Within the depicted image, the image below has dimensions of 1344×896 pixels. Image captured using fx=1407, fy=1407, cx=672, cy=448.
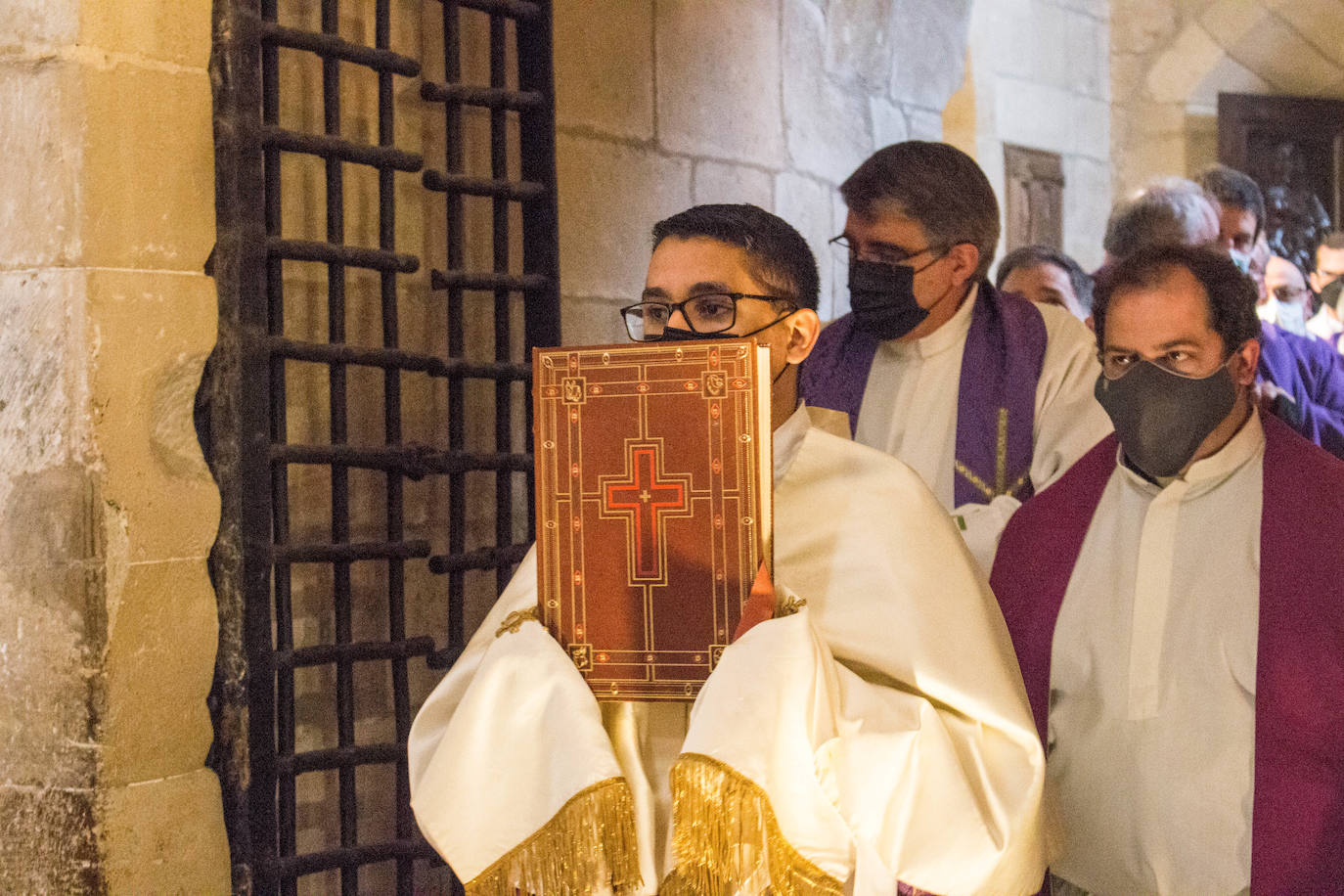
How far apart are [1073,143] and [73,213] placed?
6.62 metres

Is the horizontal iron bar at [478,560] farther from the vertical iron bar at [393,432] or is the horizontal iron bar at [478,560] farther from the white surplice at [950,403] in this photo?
the white surplice at [950,403]

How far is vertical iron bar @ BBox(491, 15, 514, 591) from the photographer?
11.7 ft

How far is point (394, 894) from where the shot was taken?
3.46m

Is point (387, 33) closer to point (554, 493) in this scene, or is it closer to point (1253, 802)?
point (554, 493)

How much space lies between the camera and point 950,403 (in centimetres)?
320

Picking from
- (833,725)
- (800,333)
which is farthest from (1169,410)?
(833,725)

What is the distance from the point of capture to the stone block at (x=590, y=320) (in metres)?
3.92

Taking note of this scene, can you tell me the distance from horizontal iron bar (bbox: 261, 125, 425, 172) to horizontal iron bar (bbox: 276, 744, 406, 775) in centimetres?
134

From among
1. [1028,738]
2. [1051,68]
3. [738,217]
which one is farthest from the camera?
[1051,68]

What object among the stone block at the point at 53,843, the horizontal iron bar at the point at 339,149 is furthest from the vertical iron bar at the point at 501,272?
the stone block at the point at 53,843

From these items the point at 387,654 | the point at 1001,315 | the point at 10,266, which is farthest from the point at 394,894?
the point at 1001,315

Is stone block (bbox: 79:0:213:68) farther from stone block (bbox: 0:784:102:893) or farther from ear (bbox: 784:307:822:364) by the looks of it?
ear (bbox: 784:307:822:364)

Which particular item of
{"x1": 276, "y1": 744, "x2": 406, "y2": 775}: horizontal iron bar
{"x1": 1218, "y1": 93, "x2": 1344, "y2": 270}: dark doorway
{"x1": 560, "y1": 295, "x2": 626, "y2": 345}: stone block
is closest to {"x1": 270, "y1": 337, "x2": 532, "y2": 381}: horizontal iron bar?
{"x1": 560, "y1": 295, "x2": 626, "y2": 345}: stone block

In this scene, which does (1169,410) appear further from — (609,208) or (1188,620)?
(609,208)
